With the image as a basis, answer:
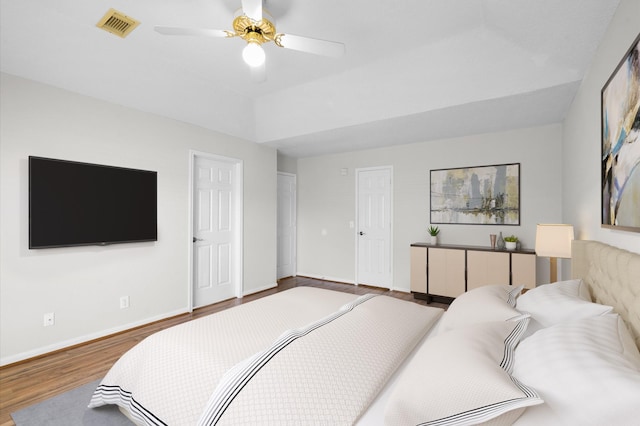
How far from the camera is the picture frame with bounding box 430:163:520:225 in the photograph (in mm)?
3912

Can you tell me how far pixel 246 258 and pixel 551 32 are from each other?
4038mm

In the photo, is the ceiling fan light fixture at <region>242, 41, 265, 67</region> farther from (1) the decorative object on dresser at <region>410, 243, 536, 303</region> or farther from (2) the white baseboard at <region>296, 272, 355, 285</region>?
(2) the white baseboard at <region>296, 272, 355, 285</region>

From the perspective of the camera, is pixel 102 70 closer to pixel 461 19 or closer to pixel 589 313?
pixel 461 19

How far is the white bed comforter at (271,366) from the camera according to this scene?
1.05 metres

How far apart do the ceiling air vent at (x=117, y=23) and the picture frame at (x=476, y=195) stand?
382 centimetres

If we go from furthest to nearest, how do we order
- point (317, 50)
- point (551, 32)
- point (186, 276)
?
point (186, 276), point (317, 50), point (551, 32)

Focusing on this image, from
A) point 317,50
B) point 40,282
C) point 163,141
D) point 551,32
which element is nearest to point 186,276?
point 40,282

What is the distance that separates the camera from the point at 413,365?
45.7 inches

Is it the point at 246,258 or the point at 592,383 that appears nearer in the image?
the point at 592,383

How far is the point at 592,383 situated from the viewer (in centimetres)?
79

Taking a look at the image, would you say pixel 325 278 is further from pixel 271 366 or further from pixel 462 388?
pixel 462 388

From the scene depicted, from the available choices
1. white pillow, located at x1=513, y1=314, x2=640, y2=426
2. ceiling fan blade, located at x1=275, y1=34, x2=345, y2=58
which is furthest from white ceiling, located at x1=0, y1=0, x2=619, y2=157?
white pillow, located at x1=513, y1=314, x2=640, y2=426

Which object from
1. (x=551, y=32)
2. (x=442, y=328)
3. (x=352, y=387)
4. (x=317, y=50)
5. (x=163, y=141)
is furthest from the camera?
(x=163, y=141)

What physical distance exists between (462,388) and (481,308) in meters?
0.81
